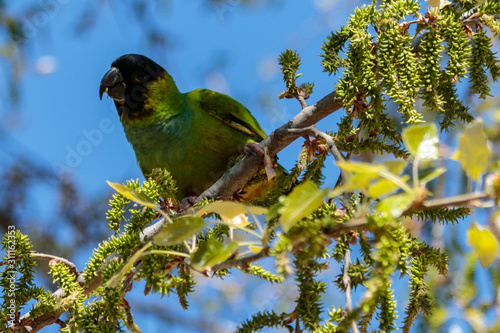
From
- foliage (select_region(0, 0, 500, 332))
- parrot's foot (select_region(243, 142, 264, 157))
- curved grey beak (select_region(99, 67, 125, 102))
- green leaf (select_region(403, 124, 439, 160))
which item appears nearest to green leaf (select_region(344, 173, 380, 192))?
foliage (select_region(0, 0, 500, 332))

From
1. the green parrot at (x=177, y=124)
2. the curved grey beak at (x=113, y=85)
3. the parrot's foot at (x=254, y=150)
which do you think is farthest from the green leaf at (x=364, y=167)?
the curved grey beak at (x=113, y=85)

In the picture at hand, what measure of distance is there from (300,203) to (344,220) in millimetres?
384

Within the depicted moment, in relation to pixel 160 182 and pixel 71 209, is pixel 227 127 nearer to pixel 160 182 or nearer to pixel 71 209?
pixel 160 182

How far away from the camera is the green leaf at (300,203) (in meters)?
0.68

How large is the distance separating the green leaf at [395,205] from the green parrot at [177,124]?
2.05 m

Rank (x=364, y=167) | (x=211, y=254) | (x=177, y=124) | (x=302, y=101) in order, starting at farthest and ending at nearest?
(x=177, y=124) → (x=302, y=101) → (x=211, y=254) → (x=364, y=167)

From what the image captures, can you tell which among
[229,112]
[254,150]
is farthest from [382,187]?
[229,112]

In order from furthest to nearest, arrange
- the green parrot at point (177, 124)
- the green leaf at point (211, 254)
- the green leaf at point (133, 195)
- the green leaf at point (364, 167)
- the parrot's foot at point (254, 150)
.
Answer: the green parrot at point (177, 124)
the parrot's foot at point (254, 150)
the green leaf at point (133, 195)
the green leaf at point (211, 254)
the green leaf at point (364, 167)

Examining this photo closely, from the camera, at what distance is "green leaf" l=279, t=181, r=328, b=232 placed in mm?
680

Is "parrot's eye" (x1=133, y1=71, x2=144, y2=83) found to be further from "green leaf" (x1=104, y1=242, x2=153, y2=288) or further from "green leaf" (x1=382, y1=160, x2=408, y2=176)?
"green leaf" (x1=382, y1=160, x2=408, y2=176)

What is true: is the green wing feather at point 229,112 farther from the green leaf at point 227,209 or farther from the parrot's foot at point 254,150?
the green leaf at point 227,209

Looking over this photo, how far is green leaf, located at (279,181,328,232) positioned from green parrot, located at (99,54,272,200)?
2009mm

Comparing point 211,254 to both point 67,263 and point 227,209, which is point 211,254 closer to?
point 227,209

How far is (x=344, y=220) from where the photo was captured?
41.0 inches
